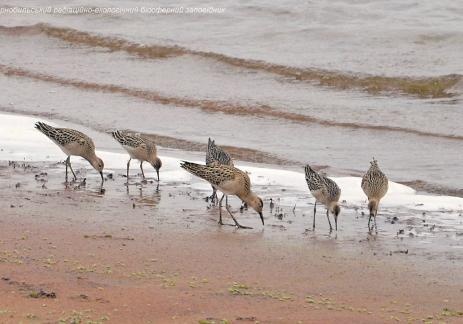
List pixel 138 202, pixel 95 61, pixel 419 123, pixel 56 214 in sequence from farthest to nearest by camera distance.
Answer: pixel 95 61 → pixel 419 123 → pixel 138 202 → pixel 56 214

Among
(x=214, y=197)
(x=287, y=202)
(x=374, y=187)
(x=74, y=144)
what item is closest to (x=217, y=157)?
(x=214, y=197)

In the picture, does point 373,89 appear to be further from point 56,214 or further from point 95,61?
point 56,214

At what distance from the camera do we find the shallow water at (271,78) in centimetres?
1475

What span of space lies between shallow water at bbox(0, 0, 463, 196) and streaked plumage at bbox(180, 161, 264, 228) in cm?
255

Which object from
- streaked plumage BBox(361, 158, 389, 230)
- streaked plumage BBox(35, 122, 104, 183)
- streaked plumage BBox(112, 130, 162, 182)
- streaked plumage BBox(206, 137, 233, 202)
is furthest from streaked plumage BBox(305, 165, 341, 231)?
streaked plumage BBox(35, 122, 104, 183)

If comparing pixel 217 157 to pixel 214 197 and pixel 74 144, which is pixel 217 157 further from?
pixel 74 144

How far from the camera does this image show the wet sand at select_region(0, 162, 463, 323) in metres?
6.90

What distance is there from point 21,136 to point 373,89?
742cm

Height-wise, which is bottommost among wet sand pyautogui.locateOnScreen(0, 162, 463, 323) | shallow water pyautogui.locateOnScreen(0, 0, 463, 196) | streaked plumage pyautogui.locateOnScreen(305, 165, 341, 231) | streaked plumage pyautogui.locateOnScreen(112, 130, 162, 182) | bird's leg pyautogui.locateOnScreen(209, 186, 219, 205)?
wet sand pyautogui.locateOnScreen(0, 162, 463, 323)

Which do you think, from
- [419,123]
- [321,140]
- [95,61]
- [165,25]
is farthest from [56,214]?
[165,25]

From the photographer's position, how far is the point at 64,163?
1244cm

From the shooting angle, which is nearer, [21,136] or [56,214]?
[56,214]

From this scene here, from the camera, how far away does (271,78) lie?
19844mm

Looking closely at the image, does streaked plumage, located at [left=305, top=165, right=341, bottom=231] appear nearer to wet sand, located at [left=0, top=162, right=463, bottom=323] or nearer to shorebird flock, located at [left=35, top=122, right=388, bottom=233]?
shorebird flock, located at [left=35, top=122, right=388, bottom=233]
